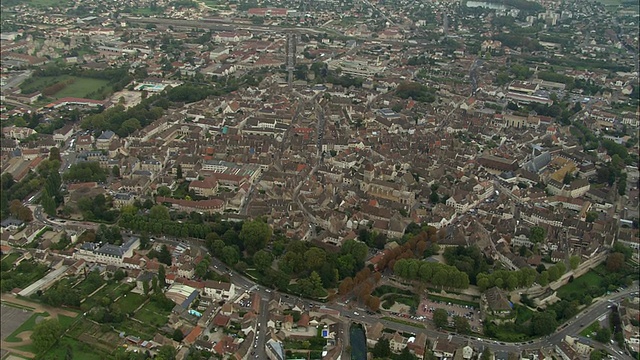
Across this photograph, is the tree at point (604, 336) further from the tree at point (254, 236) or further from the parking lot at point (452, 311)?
the tree at point (254, 236)

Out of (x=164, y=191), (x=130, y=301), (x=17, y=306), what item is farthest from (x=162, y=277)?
(x=164, y=191)

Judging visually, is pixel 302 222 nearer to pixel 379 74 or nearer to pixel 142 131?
pixel 142 131

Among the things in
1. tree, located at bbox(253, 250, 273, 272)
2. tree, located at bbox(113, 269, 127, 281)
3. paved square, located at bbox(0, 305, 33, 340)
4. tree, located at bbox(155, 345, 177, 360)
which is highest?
tree, located at bbox(253, 250, 273, 272)

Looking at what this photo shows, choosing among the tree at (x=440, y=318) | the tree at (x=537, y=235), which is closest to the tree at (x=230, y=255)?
the tree at (x=440, y=318)

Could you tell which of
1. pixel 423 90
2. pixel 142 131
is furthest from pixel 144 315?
pixel 423 90

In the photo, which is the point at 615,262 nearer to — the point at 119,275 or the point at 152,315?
the point at 152,315

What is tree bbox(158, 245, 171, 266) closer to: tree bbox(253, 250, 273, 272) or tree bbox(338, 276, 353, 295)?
tree bbox(253, 250, 273, 272)

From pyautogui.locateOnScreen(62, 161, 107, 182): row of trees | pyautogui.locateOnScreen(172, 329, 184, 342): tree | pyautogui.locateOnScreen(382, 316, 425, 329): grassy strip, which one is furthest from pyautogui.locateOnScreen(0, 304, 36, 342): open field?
pyautogui.locateOnScreen(382, 316, 425, 329): grassy strip
